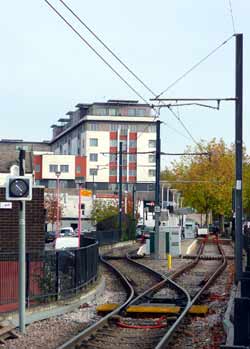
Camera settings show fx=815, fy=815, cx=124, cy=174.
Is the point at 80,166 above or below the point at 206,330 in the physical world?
above

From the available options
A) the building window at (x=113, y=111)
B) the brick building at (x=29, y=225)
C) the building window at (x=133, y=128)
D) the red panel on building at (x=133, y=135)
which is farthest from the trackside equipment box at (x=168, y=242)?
the building window at (x=113, y=111)

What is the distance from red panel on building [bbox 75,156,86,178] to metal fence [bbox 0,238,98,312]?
110m

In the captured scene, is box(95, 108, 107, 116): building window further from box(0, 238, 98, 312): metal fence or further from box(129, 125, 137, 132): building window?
box(0, 238, 98, 312): metal fence

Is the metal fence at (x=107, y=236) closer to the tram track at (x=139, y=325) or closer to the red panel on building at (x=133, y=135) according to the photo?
the tram track at (x=139, y=325)

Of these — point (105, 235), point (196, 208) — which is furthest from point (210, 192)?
point (105, 235)

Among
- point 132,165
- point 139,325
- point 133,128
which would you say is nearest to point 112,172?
point 132,165

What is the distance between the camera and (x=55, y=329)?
16.1 metres

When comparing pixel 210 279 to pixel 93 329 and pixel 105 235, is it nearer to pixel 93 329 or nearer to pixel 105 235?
pixel 93 329

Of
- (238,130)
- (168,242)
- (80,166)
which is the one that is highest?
(80,166)

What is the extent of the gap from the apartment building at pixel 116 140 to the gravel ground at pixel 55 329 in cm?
11306

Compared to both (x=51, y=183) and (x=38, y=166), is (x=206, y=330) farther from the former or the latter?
(x=51, y=183)

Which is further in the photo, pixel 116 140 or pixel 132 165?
pixel 116 140

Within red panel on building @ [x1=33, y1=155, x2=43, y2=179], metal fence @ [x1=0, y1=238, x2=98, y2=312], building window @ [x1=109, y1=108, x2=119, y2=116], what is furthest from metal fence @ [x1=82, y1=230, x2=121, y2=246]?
building window @ [x1=109, y1=108, x2=119, y2=116]

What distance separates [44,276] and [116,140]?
120551 mm
